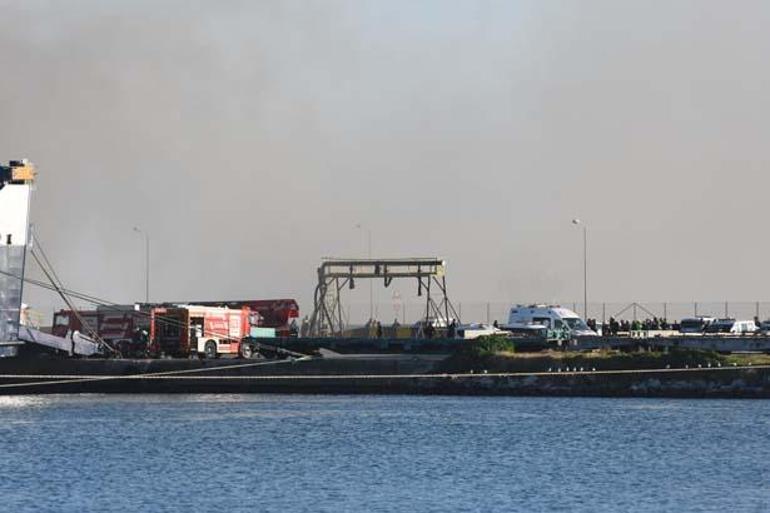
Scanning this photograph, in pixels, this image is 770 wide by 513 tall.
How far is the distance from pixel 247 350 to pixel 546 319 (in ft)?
87.1

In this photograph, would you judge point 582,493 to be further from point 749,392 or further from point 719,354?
point 719,354

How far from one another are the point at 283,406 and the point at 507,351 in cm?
1792

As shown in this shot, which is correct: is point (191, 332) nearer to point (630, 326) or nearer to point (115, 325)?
point (115, 325)

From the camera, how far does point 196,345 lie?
362 feet

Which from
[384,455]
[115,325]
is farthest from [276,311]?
[384,455]

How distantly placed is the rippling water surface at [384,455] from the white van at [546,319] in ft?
88.2

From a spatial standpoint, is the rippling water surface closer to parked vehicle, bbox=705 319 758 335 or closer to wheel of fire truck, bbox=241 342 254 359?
wheel of fire truck, bbox=241 342 254 359

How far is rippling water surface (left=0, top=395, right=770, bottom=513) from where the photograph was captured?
54.8 m

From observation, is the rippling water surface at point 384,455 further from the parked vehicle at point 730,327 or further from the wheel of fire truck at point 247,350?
the parked vehicle at point 730,327

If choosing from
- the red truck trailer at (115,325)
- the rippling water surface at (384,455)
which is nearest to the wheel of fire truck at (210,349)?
the red truck trailer at (115,325)

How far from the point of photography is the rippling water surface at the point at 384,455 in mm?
54844

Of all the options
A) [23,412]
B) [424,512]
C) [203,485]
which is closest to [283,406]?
[23,412]

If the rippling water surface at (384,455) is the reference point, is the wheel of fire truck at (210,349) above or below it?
above

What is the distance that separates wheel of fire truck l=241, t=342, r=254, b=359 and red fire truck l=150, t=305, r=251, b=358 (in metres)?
0.61
